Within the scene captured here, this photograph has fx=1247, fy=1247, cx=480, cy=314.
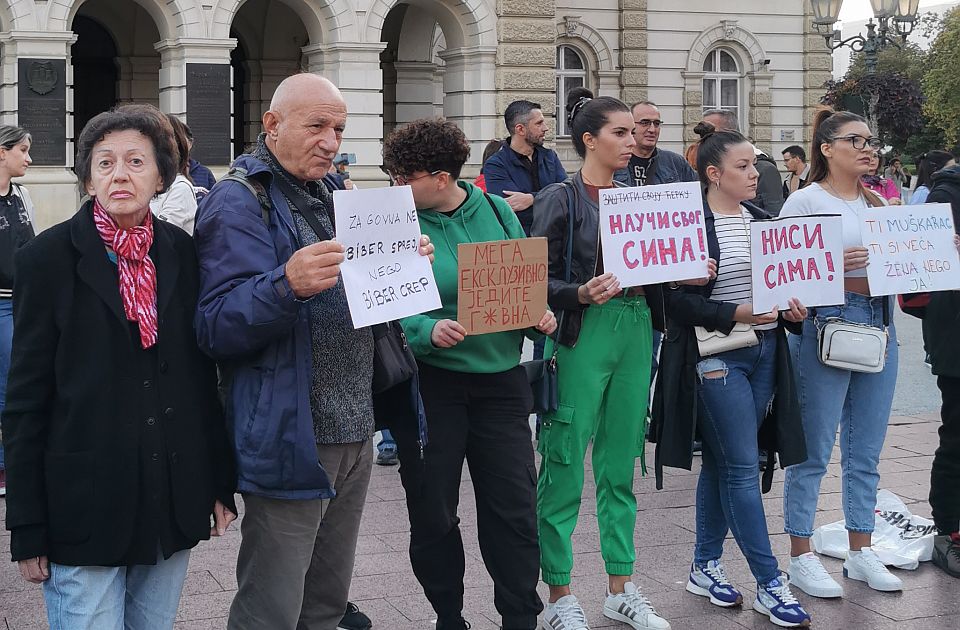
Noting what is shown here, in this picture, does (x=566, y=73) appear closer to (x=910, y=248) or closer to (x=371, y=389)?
(x=910, y=248)

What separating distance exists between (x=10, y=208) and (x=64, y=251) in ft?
14.9

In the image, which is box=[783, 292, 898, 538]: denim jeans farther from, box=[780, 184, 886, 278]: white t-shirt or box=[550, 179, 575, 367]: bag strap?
box=[550, 179, 575, 367]: bag strap

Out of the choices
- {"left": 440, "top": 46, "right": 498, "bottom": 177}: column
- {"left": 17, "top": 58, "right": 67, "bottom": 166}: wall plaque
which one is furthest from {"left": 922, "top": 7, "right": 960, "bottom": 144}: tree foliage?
{"left": 17, "top": 58, "right": 67, "bottom": 166}: wall plaque

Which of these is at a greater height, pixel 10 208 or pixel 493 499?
pixel 10 208

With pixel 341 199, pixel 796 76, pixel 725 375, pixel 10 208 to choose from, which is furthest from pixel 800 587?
pixel 796 76

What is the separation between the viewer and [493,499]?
15.5 feet

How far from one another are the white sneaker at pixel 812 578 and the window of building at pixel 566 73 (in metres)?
22.3

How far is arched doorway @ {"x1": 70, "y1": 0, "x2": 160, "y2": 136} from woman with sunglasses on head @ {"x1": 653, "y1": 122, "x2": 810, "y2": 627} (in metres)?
21.8

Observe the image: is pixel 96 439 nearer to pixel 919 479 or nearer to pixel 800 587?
pixel 800 587

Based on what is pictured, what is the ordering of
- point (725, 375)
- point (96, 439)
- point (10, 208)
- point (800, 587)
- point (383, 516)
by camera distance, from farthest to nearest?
point (10, 208) → point (383, 516) → point (800, 587) → point (725, 375) → point (96, 439)

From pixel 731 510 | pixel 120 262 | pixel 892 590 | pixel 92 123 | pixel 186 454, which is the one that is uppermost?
pixel 92 123

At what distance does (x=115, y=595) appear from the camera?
3.29 m

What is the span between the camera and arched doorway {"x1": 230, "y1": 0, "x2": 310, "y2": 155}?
85.5 ft

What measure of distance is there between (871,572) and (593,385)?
1.64m
